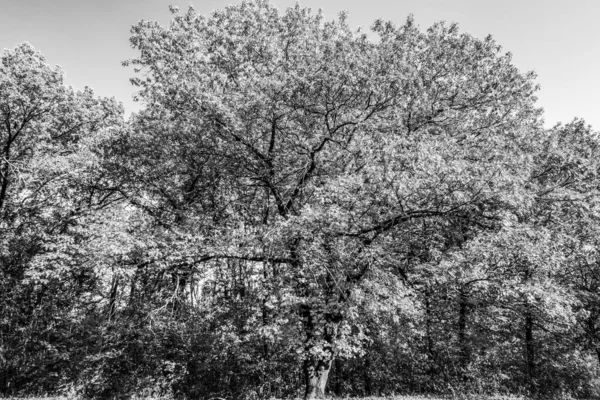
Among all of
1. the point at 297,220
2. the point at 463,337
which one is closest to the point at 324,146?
the point at 297,220

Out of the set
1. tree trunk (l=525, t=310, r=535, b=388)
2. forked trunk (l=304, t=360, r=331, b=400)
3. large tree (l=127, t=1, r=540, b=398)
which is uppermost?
large tree (l=127, t=1, r=540, b=398)

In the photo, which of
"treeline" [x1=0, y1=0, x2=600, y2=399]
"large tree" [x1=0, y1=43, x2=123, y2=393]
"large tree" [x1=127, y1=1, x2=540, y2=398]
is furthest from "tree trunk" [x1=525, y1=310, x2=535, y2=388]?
"large tree" [x1=0, y1=43, x2=123, y2=393]

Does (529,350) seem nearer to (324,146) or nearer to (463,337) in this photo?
(463,337)

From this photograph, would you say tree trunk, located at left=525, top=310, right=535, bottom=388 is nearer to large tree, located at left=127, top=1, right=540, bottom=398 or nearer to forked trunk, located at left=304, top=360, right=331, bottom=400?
large tree, located at left=127, top=1, right=540, bottom=398

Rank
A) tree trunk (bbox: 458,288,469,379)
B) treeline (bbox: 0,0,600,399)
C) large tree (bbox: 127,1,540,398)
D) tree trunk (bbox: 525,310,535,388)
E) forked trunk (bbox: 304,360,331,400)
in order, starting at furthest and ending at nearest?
tree trunk (bbox: 525,310,535,388)
tree trunk (bbox: 458,288,469,379)
forked trunk (bbox: 304,360,331,400)
treeline (bbox: 0,0,600,399)
large tree (bbox: 127,1,540,398)

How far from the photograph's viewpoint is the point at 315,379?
10.9 metres

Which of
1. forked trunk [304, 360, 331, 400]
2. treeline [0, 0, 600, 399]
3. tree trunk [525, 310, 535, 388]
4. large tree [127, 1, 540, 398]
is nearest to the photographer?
large tree [127, 1, 540, 398]

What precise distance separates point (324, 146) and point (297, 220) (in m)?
4.15

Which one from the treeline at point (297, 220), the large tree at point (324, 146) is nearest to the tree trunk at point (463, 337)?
the treeline at point (297, 220)

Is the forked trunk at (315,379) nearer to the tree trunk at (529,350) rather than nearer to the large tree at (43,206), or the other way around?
the large tree at (43,206)

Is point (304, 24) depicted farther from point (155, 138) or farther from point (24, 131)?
point (24, 131)

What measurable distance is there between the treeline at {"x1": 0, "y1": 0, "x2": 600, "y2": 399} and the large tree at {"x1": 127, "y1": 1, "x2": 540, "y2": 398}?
0.09 meters

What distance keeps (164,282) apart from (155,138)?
19.8ft

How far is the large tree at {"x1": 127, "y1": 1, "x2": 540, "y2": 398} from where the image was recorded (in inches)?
358
